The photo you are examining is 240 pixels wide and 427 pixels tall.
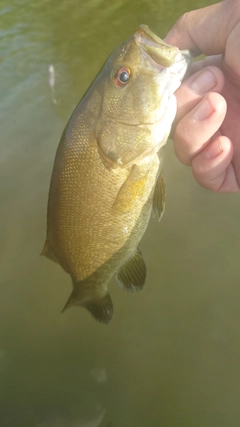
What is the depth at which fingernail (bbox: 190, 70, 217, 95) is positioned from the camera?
164cm

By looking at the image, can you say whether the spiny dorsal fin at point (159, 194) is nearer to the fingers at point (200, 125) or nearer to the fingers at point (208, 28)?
the fingers at point (200, 125)

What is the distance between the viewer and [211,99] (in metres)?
1.59

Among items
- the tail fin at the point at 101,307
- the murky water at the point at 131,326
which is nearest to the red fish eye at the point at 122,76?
the tail fin at the point at 101,307

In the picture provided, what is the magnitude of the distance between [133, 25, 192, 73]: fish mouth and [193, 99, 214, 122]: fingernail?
18cm

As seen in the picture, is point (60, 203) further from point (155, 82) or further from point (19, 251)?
point (19, 251)

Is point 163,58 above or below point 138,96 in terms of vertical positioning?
above

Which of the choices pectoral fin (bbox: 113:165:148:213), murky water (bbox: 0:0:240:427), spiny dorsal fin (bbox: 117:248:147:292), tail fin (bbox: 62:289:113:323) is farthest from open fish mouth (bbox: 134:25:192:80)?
murky water (bbox: 0:0:240:427)

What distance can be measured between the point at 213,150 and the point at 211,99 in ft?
0.83

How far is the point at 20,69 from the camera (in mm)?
6113

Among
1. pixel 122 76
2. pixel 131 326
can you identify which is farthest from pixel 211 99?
pixel 131 326

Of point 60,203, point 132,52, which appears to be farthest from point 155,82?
point 60,203

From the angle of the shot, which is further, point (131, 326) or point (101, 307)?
point (131, 326)

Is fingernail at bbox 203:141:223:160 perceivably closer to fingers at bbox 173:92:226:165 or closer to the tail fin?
fingers at bbox 173:92:226:165

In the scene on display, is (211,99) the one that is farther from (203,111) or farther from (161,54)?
(161,54)
